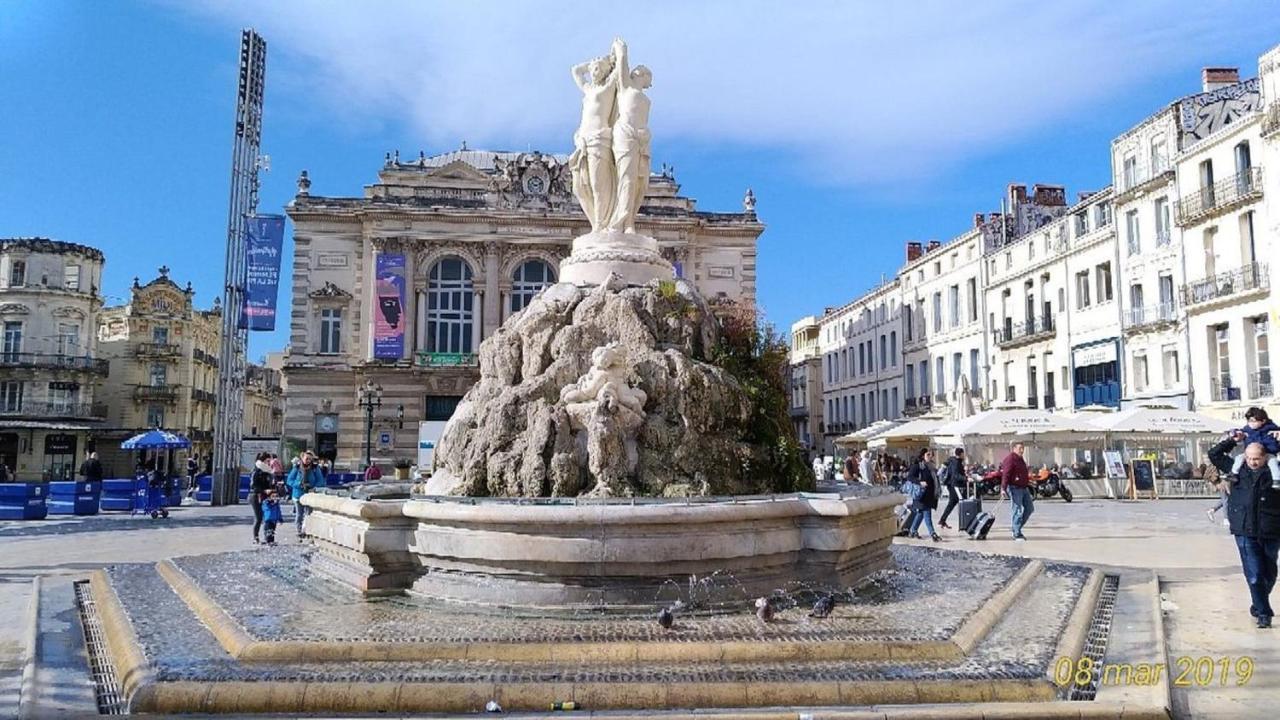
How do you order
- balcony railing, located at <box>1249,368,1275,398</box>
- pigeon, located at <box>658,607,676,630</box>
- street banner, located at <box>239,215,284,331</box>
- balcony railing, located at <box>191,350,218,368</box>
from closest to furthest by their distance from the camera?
pigeon, located at <box>658,607,676,630</box> < street banner, located at <box>239,215,284,331</box> < balcony railing, located at <box>1249,368,1275,398</box> < balcony railing, located at <box>191,350,218,368</box>

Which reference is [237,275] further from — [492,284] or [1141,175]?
[1141,175]

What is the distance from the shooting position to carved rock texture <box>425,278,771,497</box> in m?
8.90

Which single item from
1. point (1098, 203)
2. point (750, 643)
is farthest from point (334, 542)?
point (1098, 203)

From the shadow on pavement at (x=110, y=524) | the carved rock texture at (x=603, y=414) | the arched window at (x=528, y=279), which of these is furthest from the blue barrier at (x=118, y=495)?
the arched window at (x=528, y=279)

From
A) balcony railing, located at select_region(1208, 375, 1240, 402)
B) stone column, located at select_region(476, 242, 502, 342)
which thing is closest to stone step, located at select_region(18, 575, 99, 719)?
balcony railing, located at select_region(1208, 375, 1240, 402)

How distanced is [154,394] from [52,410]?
5611mm

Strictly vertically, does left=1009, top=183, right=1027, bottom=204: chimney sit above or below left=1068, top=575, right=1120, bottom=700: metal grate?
above

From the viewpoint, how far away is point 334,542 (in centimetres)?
859

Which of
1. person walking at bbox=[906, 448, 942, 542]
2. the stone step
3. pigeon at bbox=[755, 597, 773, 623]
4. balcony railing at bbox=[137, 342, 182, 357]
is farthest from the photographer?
balcony railing at bbox=[137, 342, 182, 357]

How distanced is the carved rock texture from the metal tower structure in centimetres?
1990

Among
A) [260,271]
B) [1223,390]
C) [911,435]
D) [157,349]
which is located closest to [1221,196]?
[1223,390]

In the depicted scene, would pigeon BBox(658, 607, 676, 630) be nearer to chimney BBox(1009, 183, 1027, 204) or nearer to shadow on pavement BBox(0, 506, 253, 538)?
shadow on pavement BBox(0, 506, 253, 538)

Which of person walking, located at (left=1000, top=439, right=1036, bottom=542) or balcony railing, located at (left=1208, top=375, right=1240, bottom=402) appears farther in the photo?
balcony railing, located at (left=1208, top=375, right=1240, bottom=402)

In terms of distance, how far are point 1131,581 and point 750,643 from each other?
5309mm
